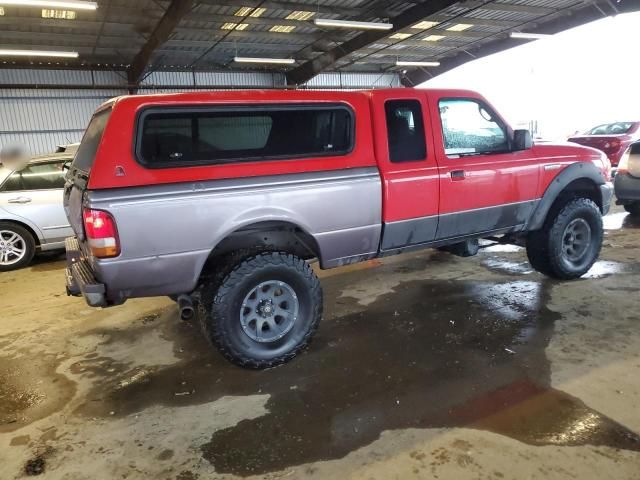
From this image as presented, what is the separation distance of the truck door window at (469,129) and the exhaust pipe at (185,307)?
248 cm

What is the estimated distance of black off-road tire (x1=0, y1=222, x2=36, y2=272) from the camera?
6.75 metres

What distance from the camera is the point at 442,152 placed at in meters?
4.06

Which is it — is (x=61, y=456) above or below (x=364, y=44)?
below

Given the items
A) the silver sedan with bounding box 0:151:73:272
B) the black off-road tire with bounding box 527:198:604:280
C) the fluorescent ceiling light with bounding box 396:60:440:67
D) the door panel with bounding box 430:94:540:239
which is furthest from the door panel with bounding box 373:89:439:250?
the fluorescent ceiling light with bounding box 396:60:440:67

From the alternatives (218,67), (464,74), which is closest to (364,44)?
(218,67)

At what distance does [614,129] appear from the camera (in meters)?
13.5

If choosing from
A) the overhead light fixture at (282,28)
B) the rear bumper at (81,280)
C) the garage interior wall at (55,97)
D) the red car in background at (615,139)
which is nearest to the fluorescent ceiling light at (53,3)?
the overhead light fixture at (282,28)

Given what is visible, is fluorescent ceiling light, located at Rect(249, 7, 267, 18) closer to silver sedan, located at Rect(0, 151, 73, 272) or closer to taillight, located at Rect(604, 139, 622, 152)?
silver sedan, located at Rect(0, 151, 73, 272)

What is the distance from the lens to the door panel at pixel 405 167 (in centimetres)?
377

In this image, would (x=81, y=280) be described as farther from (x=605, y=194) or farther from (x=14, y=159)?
(x=14, y=159)

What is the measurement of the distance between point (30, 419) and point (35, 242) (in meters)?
4.81

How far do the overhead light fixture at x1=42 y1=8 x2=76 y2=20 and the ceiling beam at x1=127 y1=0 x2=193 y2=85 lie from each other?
6.83 ft

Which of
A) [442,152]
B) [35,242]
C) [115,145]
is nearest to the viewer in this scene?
[115,145]

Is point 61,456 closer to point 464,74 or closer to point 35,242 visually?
point 35,242
